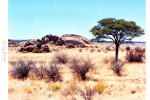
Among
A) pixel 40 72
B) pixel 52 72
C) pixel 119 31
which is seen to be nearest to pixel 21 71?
pixel 40 72

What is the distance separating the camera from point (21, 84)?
7.77 m

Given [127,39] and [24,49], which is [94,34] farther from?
[24,49]

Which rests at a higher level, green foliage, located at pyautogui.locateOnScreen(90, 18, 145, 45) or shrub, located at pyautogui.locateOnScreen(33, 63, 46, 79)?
green foliage, located at pyautogui.locateOnScreen(90, 18, 145, 45)

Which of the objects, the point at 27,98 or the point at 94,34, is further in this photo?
the point at 94,34

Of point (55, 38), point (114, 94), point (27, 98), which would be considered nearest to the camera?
point (27, 98)

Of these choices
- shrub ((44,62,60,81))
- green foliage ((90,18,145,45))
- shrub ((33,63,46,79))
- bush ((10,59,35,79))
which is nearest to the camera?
shrub ((44,62,60,81))

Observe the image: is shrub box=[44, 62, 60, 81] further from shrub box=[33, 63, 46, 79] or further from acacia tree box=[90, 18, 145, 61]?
acacia tree box=[90, 18, 145, 61]

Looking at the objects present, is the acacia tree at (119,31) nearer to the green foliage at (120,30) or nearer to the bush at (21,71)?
the green foliage at (120,30)

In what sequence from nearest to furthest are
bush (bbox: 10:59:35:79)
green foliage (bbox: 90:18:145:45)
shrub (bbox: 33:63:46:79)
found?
shrub (bbox: 33:63:46:79) < bush (bbox: 10:59:35:79) < green foliage (bbox: 90:18:145:45)

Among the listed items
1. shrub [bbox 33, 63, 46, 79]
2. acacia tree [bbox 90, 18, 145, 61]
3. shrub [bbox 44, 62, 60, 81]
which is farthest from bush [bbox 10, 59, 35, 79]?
acacia tree [bbox 90, 18, 145, 61]

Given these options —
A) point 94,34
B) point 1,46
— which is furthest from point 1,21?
point 94,34

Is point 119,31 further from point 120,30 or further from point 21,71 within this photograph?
point 21,71

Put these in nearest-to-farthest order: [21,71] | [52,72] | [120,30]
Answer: [52,72], [21,71], [120,30]

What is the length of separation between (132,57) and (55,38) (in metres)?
52.5
